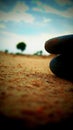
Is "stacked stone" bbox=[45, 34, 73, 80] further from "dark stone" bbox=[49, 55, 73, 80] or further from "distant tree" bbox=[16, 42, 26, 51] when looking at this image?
"distant tree" bbox=[16, 42, 26, 51]

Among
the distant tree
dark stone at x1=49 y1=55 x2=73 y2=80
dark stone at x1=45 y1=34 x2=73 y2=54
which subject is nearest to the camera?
dark stone at x1=45 y1=34 x2=73 y2=54

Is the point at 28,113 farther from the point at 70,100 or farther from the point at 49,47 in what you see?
the point at 49,47

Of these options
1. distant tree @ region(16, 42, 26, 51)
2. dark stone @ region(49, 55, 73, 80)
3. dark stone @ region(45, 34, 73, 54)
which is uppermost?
distant tree @ region(16, 42, 26, 51)

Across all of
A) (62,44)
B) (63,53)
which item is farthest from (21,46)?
(62,44)

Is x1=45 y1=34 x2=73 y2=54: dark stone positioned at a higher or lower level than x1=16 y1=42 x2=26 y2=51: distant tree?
lower

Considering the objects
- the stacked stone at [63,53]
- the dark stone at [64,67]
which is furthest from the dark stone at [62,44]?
the dark stone at [64,67]

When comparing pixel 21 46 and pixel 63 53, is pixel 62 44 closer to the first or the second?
pixel 63 53

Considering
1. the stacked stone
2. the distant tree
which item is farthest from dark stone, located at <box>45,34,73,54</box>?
the distant tree

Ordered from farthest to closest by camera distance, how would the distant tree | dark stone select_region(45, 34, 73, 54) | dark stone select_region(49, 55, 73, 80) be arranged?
1. the distant tree
2. dark stone select_region(49, 55, 73, 80)
3. dark stone select_region(45, 34, 73, 54)

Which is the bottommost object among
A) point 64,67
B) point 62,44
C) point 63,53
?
point 64,67
